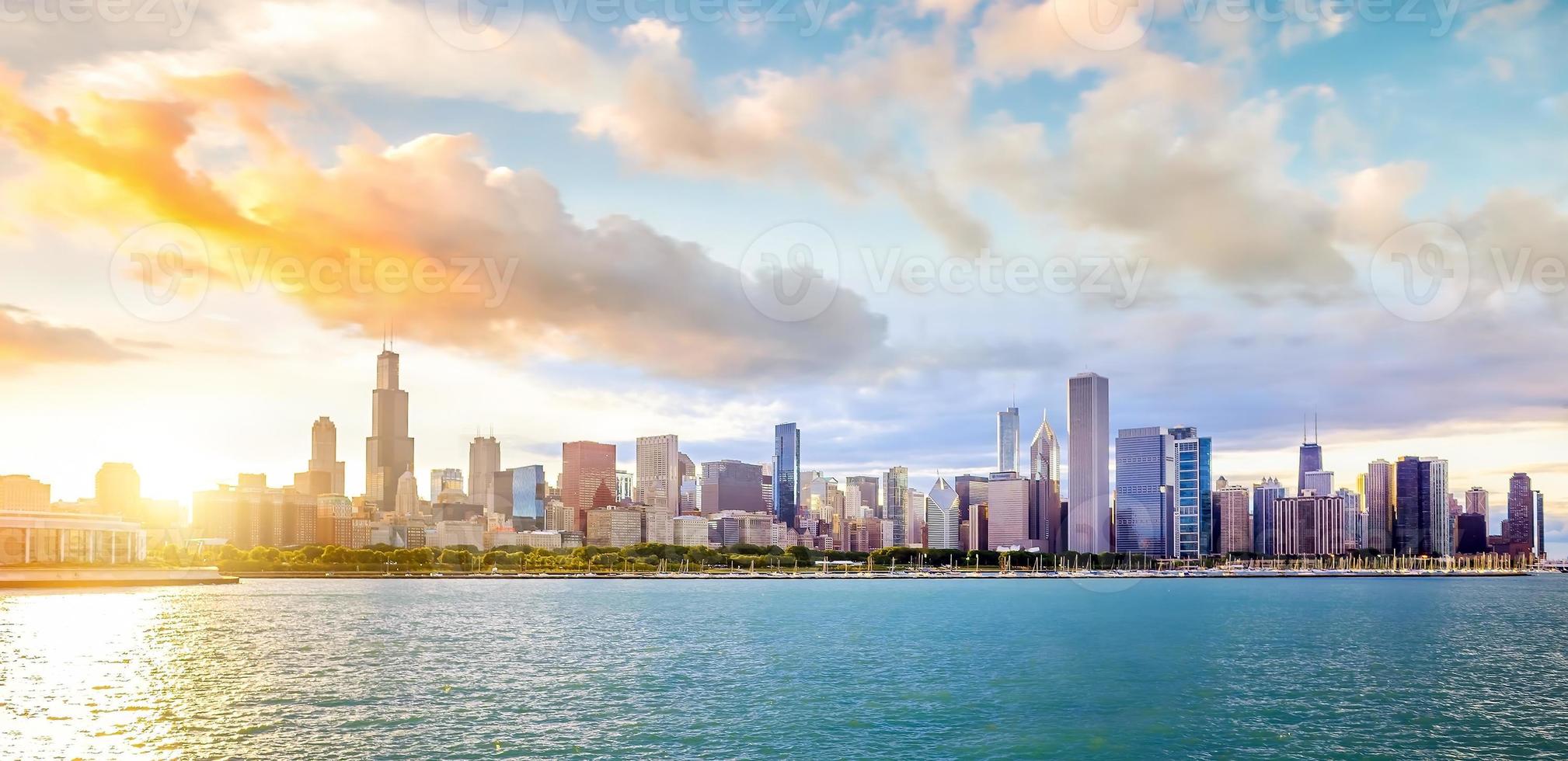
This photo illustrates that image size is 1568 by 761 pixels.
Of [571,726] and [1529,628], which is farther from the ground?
[571,726]

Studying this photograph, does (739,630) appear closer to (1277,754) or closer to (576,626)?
(576,626)

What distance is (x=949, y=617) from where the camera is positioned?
538ft

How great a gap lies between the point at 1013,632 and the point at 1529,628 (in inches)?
3008

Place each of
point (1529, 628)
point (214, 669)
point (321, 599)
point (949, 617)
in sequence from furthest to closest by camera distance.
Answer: point (321, 599) → point (949, 617) → point (1529, 628) → point (214, 669)

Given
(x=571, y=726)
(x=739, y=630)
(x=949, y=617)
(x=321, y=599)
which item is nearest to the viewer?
(x=571, y=726)

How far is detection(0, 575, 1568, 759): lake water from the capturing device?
5897 centimetres

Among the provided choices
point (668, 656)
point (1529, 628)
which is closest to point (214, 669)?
point (668, 656)

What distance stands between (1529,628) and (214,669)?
162 metres

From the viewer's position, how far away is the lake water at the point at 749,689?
193 feet

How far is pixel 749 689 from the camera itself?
7981 centimetres

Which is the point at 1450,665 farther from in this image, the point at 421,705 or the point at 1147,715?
the point at 421,705

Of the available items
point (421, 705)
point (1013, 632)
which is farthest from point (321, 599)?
point (421, 705)

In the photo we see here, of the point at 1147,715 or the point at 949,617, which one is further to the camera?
the point at 949,617

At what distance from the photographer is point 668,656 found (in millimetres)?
100875
